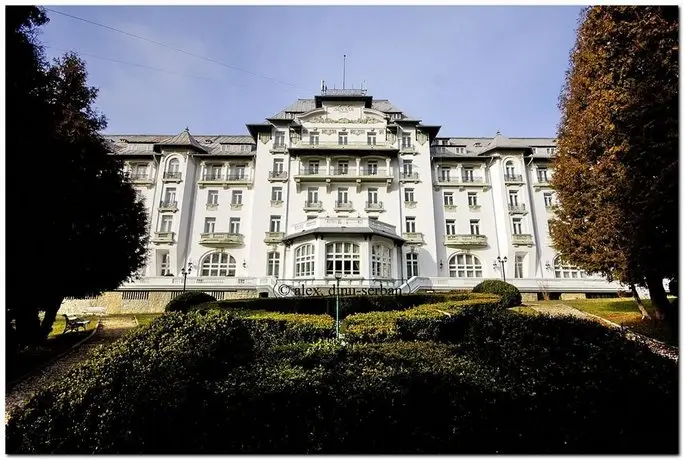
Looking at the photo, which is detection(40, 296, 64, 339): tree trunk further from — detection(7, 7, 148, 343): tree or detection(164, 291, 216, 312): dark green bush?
detection(164, 291, 216, 312): dark green bush

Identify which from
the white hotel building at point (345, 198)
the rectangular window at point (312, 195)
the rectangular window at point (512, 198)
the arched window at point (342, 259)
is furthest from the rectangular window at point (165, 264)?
the rectangular window at point (512, 198)

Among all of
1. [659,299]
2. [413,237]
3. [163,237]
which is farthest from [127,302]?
[659,299]

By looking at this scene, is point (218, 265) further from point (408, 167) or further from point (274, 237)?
point (408, 167)

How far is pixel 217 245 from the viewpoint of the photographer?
31.6 metres

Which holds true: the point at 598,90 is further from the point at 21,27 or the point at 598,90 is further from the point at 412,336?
the point at 21,27

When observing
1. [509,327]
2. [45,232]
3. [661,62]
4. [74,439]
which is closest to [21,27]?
[45,232]

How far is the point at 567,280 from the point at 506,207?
314 inches

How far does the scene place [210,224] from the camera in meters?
32.8

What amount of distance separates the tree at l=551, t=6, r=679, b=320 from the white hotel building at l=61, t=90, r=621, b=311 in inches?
636

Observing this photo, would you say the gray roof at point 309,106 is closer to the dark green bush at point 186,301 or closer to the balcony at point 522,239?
the balcony at point 522,239

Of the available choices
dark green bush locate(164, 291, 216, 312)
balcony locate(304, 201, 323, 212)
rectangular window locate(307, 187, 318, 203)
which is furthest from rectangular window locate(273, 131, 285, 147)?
dark green bush locate(164, 291, 216, 312)

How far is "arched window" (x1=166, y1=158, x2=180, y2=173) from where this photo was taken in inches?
1309

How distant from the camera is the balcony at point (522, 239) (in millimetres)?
31250

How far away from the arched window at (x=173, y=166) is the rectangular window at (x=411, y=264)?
22.7m
